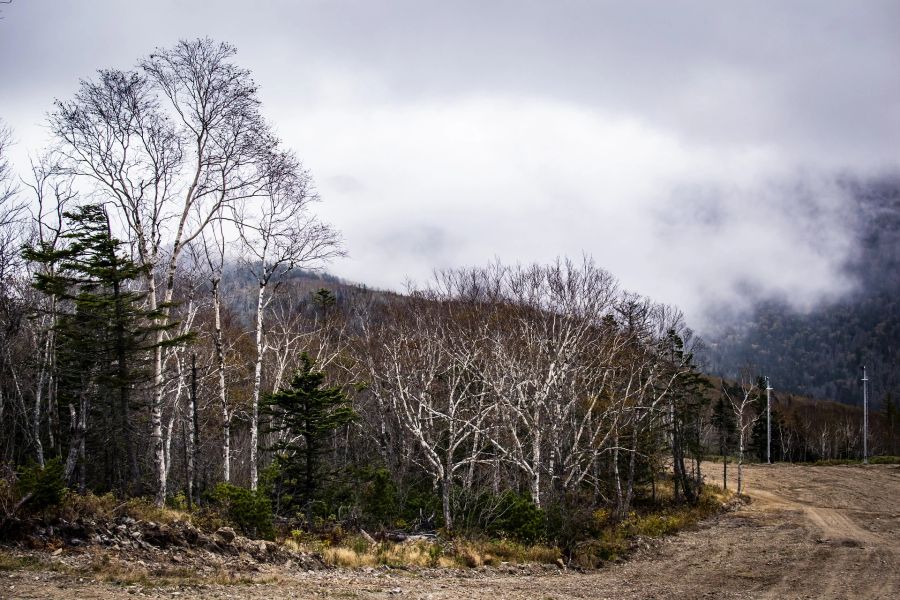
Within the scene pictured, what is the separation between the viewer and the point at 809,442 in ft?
276

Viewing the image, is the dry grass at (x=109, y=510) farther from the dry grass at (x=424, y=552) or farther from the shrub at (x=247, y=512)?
the dry grass at (x=424, y=552)

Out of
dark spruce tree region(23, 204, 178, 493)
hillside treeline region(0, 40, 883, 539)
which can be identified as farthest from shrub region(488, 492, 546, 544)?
dark spruce tree region(23, 204, 178, 493)

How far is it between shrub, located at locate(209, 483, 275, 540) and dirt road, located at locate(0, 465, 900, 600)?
2.82m

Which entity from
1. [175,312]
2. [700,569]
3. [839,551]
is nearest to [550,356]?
[700,569]

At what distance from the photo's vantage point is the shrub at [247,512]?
14.5 m

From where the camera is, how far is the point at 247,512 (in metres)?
14.6

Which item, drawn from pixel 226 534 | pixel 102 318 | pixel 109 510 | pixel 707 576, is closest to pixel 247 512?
pixel 226 534

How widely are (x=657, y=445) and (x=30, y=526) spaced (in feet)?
87.5

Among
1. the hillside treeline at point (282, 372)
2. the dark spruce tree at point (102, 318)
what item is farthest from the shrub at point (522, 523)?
the dark spruce tree at point (102, 318)

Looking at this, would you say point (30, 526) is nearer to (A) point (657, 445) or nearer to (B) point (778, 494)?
(A) point (657, 445)

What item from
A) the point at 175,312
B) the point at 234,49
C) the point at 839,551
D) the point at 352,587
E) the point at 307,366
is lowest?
the point at 839,551

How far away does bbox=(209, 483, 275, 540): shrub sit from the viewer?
47.7ft

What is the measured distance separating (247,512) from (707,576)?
38.3 ft

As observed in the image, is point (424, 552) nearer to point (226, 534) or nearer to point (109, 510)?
point (226, 534)
